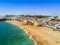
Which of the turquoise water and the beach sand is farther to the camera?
the turquoise water

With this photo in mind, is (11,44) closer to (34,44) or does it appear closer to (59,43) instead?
(34,44)

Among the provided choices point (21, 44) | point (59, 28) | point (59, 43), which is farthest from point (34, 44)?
point (59, 28)

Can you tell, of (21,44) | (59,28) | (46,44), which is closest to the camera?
(46,44)

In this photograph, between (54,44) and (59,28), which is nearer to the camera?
(54,44)

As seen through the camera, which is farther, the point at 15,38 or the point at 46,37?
the point at 15,38

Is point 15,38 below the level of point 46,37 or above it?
below

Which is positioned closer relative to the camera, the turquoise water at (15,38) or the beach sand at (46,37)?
the beach sand at (46,37)

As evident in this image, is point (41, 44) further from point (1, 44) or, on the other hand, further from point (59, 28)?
point (59, 28)

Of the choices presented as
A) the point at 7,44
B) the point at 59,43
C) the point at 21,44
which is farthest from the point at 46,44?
the point at 7,44

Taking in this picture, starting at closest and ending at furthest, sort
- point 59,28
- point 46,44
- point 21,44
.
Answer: point 46,44, point 21,44, point 59,28
